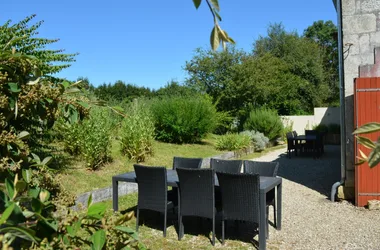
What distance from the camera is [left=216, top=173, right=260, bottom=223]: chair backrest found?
4242 mm

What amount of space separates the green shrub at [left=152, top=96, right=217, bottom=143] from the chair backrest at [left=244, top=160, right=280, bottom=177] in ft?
23.6

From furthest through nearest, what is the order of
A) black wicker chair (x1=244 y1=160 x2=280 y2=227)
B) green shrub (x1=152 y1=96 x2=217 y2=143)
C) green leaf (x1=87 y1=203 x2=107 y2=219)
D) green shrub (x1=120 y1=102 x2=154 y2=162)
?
green shrub (x1=152 y1=96 x2=217 y2=143) < green shrub (x1=120 y1=102 x2=154 y2=162) < black wicker chair (x1=244 y1=160 x2=280 y2=227) < green leaf (x1=87 y1=203 x2=107 y2=219)

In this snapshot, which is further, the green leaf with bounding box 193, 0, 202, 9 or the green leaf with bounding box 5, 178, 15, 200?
the green leaf with bounding box 5, 178, 15, 200

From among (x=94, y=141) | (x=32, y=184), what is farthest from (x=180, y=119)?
(x=32, y=184)

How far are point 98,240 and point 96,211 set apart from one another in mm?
104

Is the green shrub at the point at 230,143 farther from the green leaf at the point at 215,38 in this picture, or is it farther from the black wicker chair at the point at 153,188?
the green leaf at the point at 215,38

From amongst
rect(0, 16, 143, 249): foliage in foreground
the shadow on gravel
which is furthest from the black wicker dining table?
rect(0, 16, 143, 249): foliage in foreground

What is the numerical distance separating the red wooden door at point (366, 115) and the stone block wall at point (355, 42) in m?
0.27

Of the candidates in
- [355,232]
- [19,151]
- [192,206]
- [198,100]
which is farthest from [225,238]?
[198,100]

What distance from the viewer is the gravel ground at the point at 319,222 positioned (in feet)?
15.1

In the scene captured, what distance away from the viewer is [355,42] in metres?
6.39

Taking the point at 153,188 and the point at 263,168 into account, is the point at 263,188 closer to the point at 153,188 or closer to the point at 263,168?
the point at 263,168

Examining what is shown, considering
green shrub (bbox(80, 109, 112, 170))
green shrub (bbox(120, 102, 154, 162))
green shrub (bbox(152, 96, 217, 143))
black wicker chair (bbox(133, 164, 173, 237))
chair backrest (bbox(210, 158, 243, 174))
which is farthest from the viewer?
green shrub (bbox(152, 96, 217, 143))

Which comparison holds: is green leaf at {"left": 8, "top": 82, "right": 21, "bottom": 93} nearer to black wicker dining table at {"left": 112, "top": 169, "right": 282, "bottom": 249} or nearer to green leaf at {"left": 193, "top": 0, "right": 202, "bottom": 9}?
green leaf at {"left": 193, "top": 0, "right": 202, "bottom": 9}
